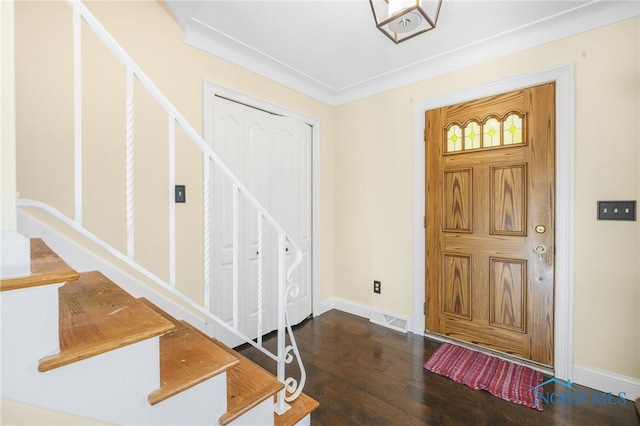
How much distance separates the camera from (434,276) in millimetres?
2564

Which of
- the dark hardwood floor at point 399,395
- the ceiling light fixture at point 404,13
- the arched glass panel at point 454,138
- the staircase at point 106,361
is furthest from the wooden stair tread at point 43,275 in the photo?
the arched glass panel at point 454,138

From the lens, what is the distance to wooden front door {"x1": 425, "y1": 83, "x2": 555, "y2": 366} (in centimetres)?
205

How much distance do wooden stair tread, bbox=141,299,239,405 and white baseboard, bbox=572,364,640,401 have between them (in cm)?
→ 230

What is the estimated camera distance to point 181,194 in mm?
1987

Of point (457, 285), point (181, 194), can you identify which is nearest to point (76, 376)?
point (181, 194)

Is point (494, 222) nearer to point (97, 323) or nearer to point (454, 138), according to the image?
point (454, 138)

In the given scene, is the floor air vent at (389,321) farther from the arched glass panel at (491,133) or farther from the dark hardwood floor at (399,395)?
the arched glass panel at (491,133)

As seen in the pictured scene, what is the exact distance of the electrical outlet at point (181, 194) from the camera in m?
1.97

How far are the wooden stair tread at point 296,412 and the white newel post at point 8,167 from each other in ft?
3.70

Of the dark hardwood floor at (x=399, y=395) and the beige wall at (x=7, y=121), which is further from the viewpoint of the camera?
the dark hardwood floor at (x=399, y=395)

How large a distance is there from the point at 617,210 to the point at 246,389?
94.2 inches

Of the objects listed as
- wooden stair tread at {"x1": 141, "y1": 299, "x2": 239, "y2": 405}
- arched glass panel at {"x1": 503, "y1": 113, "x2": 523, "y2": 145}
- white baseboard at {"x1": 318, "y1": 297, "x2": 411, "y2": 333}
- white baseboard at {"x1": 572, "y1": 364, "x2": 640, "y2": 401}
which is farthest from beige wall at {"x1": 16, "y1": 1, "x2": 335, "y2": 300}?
white baseboard at {"x1": 572, "y1": 364, "x2": 640, "y2": 401}

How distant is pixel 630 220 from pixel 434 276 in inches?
51.8

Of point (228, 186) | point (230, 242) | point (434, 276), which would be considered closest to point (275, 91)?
point (228, 186)
